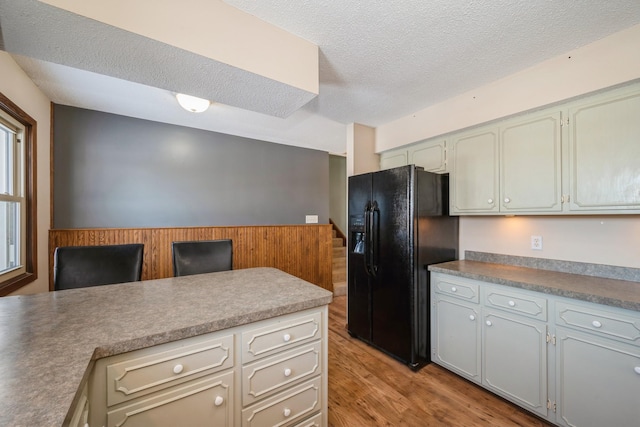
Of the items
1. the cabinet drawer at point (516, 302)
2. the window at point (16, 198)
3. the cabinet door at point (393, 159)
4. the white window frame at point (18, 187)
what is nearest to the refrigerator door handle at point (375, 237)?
the cabinet door at point (393, 159)

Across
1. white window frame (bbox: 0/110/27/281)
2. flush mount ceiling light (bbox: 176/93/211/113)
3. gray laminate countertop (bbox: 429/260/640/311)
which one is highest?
flush mount ceiling light (bbox: 176/93/211/113)

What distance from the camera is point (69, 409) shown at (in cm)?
58

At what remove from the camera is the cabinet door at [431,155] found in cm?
248

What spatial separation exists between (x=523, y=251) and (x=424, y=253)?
2.65 feet

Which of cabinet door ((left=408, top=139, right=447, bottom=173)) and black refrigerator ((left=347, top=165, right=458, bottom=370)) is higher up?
cabinet door ((left=408, top=139, right=447, bottom=173))

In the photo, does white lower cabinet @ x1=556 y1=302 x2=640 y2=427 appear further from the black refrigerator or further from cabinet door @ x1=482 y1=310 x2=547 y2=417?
the black refrigerator

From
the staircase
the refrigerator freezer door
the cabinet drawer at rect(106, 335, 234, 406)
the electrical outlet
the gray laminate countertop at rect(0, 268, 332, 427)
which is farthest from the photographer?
the staircase

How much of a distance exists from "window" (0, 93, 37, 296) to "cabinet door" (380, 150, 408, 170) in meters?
3.20

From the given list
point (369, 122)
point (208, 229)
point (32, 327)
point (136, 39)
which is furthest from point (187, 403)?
point (369, 122)

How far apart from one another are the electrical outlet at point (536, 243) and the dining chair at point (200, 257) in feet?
8.15

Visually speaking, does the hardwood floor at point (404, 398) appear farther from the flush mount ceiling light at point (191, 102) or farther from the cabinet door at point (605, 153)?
the flush mount ceiling light at point (191, 102)

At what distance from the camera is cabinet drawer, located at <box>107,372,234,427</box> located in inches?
35.7

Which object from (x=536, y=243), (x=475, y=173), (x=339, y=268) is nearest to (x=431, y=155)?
(x=475, y=173)

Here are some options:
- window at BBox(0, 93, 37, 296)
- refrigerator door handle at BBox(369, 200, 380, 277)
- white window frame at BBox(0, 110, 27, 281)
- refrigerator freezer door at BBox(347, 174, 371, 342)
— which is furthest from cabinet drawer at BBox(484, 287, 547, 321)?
white window frame at BBox(0, 110, 27, 281)
